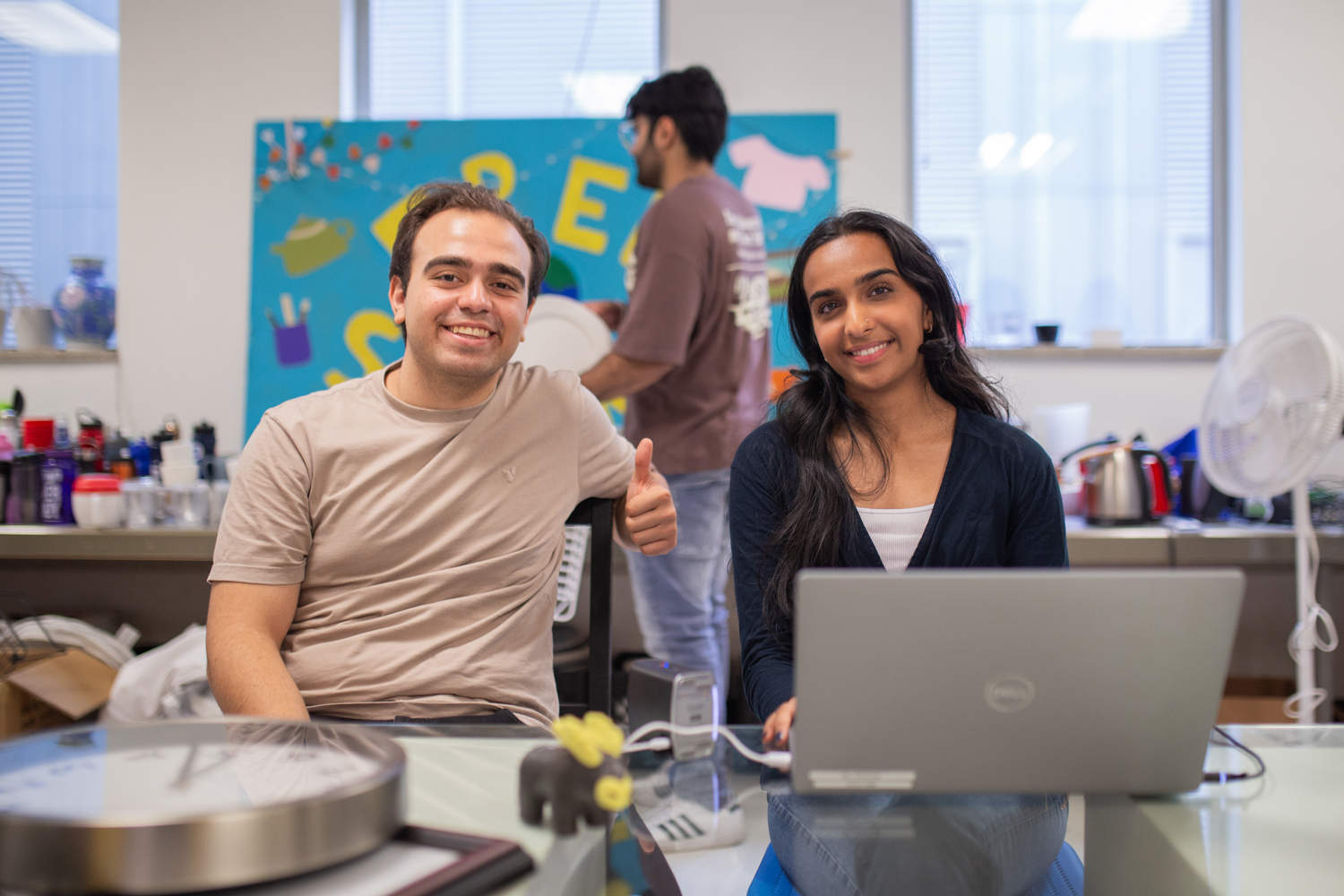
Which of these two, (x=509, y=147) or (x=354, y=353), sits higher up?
(x=509, y=147)

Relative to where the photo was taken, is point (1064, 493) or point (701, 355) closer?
point (701, 355)

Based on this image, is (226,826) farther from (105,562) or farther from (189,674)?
(105,562)

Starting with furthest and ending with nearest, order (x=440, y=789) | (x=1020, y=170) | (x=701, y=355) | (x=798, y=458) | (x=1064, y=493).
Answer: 1. (x=1020, y=170)
2. (x=1064, y=493)
3. (x=701, y=355)
4. (x=798, y=458)
5. (x=440, y=789)

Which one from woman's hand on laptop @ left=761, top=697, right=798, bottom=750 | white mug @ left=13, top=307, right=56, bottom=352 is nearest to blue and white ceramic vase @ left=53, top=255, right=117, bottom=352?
white mug @ left=13, top=307, right=56, bottom=352

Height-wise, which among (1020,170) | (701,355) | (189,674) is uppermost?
(1020,170)

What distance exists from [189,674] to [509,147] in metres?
2.09

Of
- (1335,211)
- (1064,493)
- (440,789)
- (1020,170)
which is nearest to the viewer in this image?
(440,789)

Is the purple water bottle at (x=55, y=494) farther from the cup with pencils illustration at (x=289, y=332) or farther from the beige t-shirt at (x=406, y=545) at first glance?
the beige t-shirt at (x=406, y=545)

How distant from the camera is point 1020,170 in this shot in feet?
11.3

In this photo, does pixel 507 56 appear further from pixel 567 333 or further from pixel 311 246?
pixel 567 333

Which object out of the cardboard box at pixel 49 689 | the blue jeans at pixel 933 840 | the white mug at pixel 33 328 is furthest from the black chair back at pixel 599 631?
the white mug at pixel 33 328

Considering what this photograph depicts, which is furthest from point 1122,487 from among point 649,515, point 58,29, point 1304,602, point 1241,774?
point 58,29

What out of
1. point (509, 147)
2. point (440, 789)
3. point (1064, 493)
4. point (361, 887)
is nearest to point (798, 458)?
point (440, 789)

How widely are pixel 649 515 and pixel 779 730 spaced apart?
1.83ft
